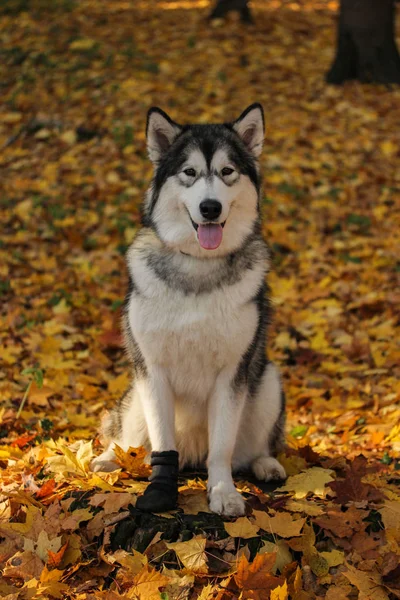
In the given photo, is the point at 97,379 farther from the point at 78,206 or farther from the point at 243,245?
the point at 78,206

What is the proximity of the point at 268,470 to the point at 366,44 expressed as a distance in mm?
9288

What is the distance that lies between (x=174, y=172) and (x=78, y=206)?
564 centimetres

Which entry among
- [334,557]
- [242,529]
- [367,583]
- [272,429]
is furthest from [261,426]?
[367,583]

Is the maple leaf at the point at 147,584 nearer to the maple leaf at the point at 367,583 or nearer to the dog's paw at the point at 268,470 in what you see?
the maple leaf at the point at 367,583

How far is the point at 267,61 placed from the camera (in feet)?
41.5

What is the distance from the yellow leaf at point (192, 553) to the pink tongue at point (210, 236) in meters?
1.43

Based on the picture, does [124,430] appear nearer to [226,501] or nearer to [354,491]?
[226,501]

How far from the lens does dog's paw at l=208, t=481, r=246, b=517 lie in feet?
11.8

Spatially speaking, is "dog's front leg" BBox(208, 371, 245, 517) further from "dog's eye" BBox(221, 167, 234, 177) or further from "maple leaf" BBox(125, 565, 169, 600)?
"dog's eye" BBox(221, 167, 234, 177)

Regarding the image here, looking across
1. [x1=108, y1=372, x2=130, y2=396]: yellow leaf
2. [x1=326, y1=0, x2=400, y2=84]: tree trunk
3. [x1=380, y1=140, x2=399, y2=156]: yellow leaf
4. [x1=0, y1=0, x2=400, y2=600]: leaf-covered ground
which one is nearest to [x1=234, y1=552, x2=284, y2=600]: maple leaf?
[x1=0, y1=0, x2=400, y2=600]: leaf-covered ground

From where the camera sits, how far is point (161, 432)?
3779 millimetres

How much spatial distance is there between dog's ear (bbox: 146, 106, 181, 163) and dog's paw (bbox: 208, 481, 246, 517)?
1788mm

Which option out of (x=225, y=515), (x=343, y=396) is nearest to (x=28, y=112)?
(x=343, y=396)

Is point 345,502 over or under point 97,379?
over
